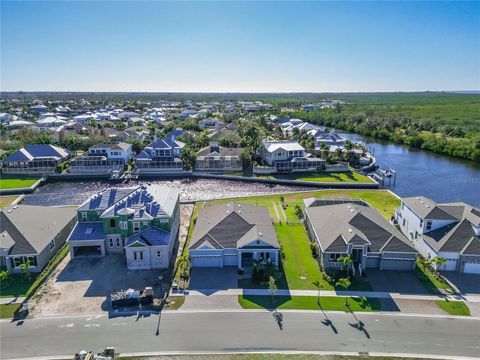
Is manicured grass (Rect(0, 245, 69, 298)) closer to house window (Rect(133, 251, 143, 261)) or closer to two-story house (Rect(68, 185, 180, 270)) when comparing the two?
two-story house (Rect(68, 185, 180, 270))

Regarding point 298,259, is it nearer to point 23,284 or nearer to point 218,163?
point 23,284

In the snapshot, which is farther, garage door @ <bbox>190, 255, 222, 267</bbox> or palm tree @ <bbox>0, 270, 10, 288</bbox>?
garage door @ <bbox>190, 255, 222, 267</bbox>

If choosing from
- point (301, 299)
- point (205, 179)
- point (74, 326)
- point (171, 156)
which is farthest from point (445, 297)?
point (171, 156)

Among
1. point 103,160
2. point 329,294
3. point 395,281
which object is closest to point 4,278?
point 329,294

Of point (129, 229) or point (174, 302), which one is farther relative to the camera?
point (129, 229)

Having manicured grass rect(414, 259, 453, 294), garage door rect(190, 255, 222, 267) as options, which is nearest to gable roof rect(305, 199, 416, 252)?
manicured grass rect(414, 259, 453, 294)
